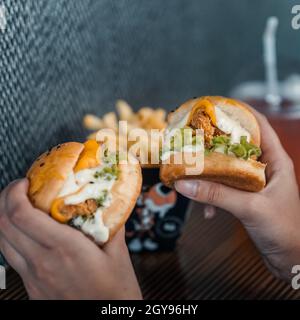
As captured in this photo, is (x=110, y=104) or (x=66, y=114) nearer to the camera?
(x=66, y=114)

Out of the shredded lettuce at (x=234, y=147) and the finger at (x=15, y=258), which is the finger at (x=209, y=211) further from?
the finger at (x=15, y=258)

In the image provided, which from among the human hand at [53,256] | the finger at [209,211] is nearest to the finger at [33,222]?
the human hand at [53,256]

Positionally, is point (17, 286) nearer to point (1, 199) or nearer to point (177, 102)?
point (1, 199)

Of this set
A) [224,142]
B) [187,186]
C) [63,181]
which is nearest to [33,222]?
[63,181]

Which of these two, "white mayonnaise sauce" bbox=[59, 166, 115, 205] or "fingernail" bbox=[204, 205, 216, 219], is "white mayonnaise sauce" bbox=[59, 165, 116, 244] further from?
"fingernail" bbox=[204, 205, 216, 219]

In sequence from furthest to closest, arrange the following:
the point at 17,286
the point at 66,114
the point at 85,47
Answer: the point at 85,47 → the point at 66,114 → the point at 17,286
